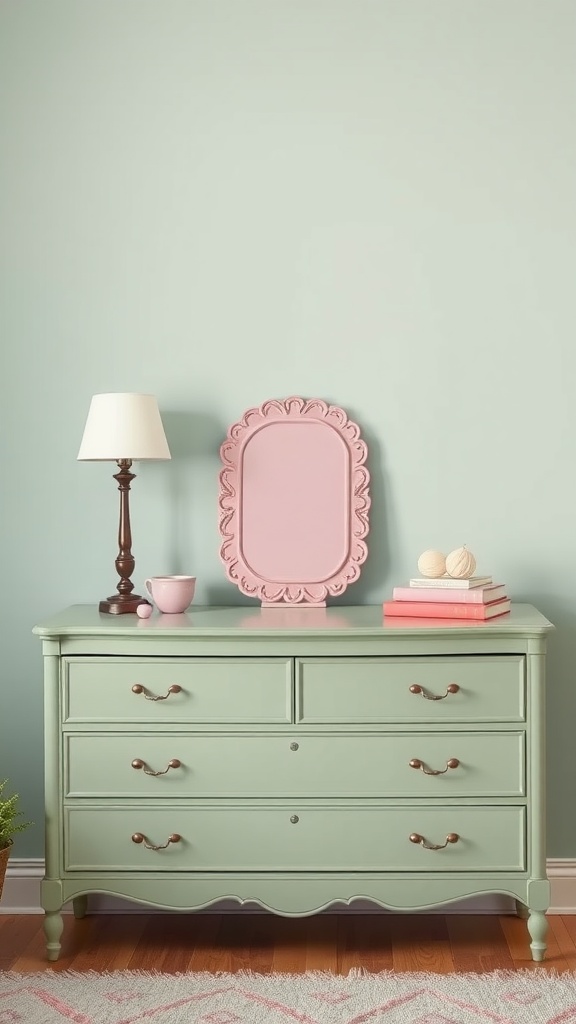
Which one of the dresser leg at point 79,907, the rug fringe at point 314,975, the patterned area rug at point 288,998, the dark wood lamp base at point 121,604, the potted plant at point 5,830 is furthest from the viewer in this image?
the dresser leg at point 79,907

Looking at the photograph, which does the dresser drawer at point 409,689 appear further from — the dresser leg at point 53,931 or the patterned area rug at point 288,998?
the dresser leg at point 53,931

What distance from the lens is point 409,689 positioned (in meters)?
2.53

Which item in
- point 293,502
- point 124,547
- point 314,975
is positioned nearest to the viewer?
point 314,975

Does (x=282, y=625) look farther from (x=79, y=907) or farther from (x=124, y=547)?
(x=79, y=907)

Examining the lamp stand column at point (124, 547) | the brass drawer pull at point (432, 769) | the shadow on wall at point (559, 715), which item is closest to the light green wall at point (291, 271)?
the shadow on wall at point (559, 715)

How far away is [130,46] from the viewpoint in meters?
2.99

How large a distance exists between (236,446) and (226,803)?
95cm

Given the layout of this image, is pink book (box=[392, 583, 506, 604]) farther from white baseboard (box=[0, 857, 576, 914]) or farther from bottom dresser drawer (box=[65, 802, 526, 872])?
white baseboard (box=[0, 857, 576, 914])

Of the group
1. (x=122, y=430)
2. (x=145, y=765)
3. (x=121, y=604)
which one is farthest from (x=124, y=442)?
(x=145, y=765)

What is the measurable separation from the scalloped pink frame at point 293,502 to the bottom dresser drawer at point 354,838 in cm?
61

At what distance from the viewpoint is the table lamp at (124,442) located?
272 cm

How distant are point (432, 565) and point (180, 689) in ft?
2.24

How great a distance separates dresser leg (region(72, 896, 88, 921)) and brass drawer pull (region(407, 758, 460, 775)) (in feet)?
3.35

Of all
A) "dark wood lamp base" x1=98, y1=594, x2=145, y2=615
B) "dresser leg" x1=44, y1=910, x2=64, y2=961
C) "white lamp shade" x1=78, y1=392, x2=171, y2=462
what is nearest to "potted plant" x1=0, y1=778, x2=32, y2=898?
"dresser leg" x1=44, y1=910, x2=64, y2=961
